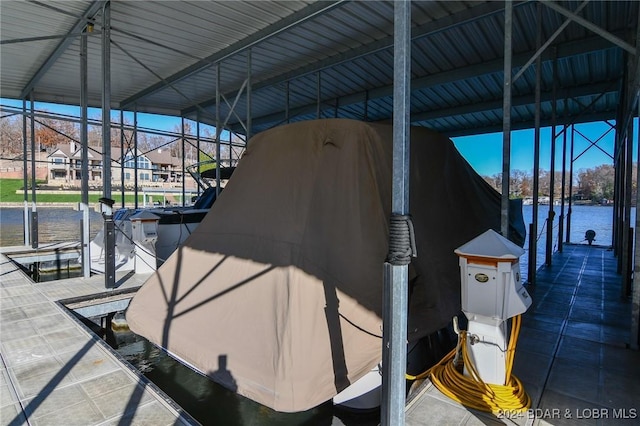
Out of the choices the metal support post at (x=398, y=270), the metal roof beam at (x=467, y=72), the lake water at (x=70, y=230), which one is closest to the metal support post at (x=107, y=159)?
the metal support post at (x=398, y=270)

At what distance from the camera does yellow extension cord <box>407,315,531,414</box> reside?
96.9 inches

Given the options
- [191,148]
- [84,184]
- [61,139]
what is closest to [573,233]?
[84,184]

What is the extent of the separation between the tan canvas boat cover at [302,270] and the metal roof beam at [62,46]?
3.78 meters

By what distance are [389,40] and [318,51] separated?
1.66 m

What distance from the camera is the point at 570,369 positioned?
9.94 ft

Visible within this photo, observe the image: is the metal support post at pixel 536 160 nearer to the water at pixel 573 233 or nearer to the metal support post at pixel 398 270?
the water at pixel 573 233

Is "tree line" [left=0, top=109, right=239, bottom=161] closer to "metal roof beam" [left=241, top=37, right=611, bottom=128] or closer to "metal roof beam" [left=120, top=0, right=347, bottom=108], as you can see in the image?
"metal roof beam" [left=241, top=37, right=611, bottom=128]

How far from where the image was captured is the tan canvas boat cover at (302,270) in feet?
9.17

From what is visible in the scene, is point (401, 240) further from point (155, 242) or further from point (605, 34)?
point (155, 242)

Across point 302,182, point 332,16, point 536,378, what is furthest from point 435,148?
point 332,16

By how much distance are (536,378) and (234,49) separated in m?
7.18

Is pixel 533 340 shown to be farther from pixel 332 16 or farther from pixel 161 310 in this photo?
pixel 332 16

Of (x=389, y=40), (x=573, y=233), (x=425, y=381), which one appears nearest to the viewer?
(x=425, y=381)

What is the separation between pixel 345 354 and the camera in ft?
9.32
